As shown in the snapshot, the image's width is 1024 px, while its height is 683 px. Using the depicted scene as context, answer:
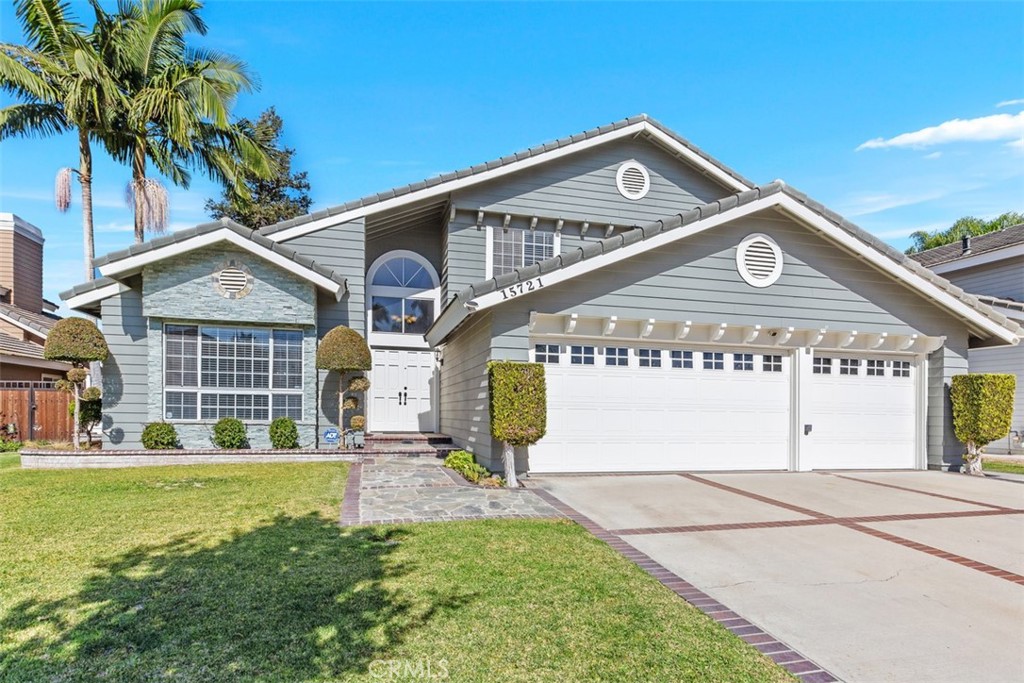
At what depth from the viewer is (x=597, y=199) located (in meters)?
13.4

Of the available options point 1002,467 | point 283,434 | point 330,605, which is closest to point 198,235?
point 283,434

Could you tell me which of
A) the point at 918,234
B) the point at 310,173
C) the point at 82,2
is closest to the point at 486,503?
the point at 82,2

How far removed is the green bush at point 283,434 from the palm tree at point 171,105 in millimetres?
7511

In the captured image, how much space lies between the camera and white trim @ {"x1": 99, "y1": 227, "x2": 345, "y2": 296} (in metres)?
10.1

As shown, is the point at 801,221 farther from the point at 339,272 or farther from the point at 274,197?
the point at 274,197

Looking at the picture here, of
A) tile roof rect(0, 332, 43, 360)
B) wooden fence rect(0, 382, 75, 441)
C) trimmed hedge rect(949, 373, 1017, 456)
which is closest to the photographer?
trimmed hedge rect(949, 373, 1017, 456)

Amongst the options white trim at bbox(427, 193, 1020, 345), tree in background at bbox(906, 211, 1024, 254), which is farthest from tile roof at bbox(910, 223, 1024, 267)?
tree in background at bbox(906, 211, 1024, 254)

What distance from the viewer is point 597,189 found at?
13.4 m

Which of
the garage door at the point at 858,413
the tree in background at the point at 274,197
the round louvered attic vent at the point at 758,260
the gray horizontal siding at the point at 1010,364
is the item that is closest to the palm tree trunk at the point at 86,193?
the tree in background at the point at 274,197

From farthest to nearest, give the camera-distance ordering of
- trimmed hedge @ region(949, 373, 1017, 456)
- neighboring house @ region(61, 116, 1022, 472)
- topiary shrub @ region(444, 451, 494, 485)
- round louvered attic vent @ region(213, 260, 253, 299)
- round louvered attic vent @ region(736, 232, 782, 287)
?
1. round louvered attic vent @ region(213, 260, 253, 299)
2. trimmed hedge @ region(949, 373, 1017, 456)
3. round louvered attic vent @ region(736, 232, 782, 287)
4. neighboring house @ region(61, 116, 1022, 472)
5. topiary shrub @ region(444, 451, 494, 485)

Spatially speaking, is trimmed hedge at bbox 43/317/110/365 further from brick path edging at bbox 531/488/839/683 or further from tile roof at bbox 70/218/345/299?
brick path edging at bbox 531/488/839/683

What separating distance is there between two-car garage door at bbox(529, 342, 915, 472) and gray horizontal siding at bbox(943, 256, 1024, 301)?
9323 mm

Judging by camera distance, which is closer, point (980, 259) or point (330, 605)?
point (330, 605)

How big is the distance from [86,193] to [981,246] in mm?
26449
